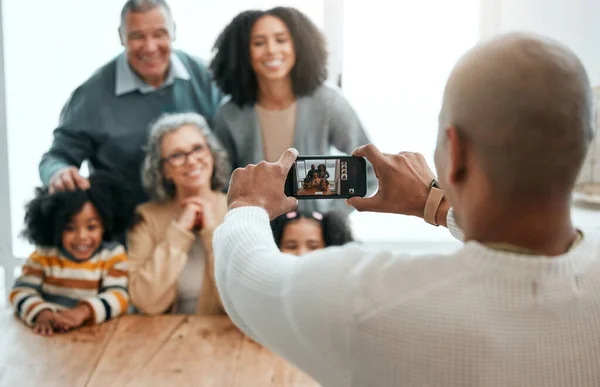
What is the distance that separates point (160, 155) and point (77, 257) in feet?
1.67

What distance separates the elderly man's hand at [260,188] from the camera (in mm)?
839

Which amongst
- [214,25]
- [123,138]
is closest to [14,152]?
[123,138]

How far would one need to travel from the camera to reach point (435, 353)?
62 centimetres

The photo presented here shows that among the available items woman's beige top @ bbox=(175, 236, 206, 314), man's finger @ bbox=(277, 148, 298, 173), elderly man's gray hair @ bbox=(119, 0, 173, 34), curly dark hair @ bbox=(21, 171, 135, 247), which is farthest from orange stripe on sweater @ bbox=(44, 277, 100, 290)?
man's finger @ bbox=(277, 148, 298, 173)

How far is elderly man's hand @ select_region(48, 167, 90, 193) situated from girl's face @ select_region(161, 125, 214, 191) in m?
0.33

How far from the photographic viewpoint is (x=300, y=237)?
8.79 ft

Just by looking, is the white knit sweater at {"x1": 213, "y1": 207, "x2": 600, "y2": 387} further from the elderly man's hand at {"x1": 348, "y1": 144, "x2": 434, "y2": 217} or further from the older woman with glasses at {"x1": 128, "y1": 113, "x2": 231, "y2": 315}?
the older woman with glasses at {"x1": 128, "y1": 113, "x2": 231, "y2": 315}

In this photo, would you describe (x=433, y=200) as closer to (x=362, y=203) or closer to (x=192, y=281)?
(x=362, y=203)

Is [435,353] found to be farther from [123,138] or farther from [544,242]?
[123,138]

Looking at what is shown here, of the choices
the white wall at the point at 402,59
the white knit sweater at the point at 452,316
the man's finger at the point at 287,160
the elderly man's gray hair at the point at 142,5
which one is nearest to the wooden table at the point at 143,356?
the white wall at the point at 402,59

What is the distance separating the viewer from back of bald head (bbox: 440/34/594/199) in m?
0.60

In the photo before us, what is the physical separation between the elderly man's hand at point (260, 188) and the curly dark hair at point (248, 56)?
187 centimetres

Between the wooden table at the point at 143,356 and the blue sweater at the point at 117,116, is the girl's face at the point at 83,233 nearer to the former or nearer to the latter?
the blue sweater at the point at 117,116

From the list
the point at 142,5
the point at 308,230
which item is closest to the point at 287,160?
the point at 308,230
